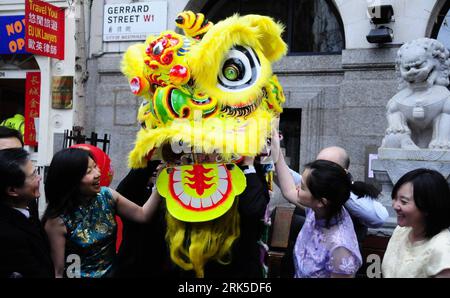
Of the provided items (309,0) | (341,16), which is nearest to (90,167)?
(341,16)

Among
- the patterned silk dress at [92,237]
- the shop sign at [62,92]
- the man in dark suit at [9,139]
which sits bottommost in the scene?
the patterned silk dress at [92,237]

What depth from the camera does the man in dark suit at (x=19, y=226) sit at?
197 cm

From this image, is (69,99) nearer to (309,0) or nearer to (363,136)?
(309,0)

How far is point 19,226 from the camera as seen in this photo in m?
2.06

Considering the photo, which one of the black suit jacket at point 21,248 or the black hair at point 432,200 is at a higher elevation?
the black hair at point 432,200

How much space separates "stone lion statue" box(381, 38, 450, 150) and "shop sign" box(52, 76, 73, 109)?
6.03 m

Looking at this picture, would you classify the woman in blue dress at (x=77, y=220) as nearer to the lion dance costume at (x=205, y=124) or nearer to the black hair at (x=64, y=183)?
the black hair at (x=64, y=183)

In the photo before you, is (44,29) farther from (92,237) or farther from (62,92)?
(92,237)

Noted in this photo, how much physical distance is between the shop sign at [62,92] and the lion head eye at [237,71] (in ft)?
22.4

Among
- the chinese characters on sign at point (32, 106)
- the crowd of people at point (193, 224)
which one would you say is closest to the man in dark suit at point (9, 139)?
the crowd of people at point (193, 224)

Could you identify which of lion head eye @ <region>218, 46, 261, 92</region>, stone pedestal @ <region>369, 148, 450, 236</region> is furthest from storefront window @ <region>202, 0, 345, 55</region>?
lion head eye @ <region>218, 46, 261, 92</region>

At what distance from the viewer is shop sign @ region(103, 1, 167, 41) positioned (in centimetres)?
817

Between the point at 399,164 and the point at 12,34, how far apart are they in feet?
25.0

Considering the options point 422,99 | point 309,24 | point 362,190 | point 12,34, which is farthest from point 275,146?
point 12,34
